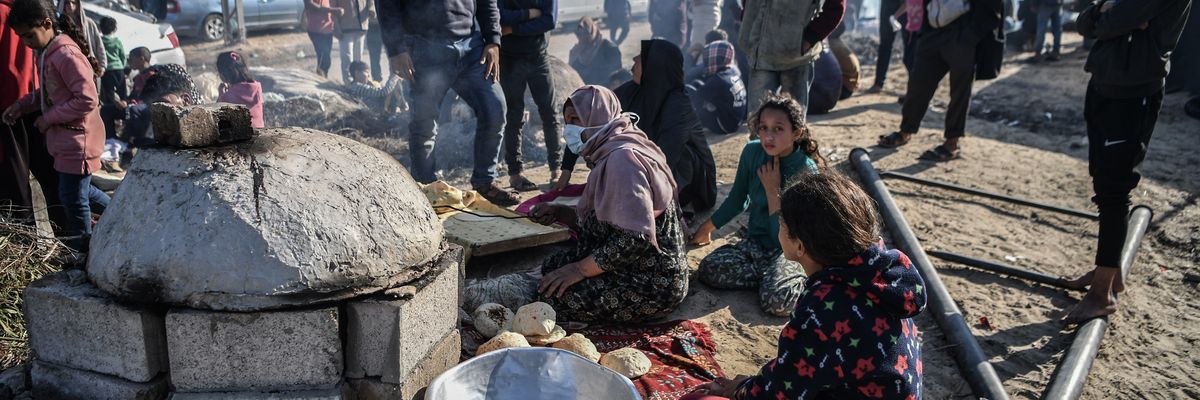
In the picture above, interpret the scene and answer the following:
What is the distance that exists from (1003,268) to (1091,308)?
74 centimetres

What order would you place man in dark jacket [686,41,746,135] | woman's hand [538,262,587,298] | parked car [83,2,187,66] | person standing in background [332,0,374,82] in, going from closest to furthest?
woman's hand [538,262,587,298]
man in dark jacket [686,41,746,135]
parked car [83,2,187,66]
person standing in background [332,0,374,82]

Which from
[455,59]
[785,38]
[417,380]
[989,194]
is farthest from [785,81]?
[417,380]

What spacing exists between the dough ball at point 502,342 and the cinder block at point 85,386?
1.14 meters

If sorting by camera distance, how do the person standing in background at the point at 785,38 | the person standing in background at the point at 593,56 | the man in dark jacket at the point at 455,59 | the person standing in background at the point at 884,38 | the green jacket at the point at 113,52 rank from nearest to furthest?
the man in dark jacket at the point at 455,59 < the person standing in background at the point at 785,38 < the green jacket at the point at 113,52 < the person standing in background at the point at 884,38 < the person standing in background at the point at 593,56

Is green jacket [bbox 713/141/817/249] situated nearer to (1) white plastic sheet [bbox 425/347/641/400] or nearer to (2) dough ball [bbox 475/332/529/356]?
(2) dough ball [bbox 475/332/529/356]

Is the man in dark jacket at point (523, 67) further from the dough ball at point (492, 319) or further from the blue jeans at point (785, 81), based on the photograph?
the dough ball at point (492, 319)

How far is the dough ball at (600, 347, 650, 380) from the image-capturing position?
3.60 m

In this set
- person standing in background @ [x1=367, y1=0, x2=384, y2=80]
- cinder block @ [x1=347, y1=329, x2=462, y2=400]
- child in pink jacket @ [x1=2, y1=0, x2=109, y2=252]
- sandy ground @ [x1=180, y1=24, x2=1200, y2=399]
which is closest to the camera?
cinder block @ [x1=347, y1=329, x2=462, y2=400]

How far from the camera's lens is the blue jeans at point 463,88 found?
5.86m

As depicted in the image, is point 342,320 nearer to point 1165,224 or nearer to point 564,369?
point 564,369

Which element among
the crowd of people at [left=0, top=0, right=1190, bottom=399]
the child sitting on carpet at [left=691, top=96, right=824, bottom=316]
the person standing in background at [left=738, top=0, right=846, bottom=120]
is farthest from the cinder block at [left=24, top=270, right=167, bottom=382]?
the person standing in background at [left=738, top=0, right=846, bottom=120]

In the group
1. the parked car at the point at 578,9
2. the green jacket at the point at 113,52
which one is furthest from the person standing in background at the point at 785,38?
the parked car at the point at 578,9

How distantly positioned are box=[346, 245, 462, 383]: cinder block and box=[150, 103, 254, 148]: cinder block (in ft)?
2.36

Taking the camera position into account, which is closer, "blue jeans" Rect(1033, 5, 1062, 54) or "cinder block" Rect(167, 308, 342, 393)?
"cinder block" Rect(167, 308, 342, 393)
